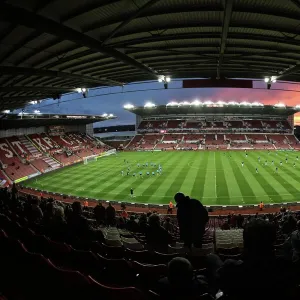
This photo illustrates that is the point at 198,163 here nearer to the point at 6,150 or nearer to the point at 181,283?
the point at 6,150

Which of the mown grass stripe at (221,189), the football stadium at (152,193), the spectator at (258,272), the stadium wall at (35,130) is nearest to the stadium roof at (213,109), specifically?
the stadium wall at (35,130)

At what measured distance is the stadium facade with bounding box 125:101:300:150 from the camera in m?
76.9

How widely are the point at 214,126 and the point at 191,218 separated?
279 ft

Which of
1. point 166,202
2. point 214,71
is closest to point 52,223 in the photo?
point 214,71

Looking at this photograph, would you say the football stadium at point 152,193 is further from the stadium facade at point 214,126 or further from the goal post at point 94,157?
the stadium facade at point 214,126

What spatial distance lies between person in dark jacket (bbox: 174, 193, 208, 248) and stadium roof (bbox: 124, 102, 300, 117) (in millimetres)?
77616

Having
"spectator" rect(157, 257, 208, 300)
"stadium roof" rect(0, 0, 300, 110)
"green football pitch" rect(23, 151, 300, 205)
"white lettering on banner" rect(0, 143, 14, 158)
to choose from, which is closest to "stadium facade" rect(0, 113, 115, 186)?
"white lettering on banner" rect(0, 143, 14, 158)

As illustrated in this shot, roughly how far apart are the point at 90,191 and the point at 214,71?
69.5 feet

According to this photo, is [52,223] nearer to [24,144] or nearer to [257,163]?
[257,163]

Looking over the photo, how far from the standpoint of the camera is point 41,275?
3732 mm

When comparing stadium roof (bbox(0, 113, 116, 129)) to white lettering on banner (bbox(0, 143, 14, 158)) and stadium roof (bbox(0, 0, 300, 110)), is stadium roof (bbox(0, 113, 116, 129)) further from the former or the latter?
stadium roof (bbox(0, 0, 300, 110))

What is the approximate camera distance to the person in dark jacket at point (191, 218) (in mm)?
6176

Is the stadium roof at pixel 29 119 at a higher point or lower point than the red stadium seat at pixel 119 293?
higher

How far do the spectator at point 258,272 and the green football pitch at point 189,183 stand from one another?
23.2 metres
